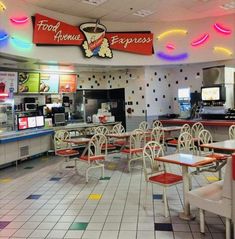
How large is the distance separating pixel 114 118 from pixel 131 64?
90.0 inches

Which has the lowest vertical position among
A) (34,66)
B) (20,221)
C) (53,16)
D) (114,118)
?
(20,221)

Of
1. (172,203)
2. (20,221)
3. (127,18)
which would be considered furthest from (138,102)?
(20,221)

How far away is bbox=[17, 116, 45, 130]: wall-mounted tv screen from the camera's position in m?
7.69

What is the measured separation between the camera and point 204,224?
3299mm

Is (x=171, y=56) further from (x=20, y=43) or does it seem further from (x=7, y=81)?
(x=7, y=81)

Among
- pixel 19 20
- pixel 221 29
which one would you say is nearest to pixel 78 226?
pixel 19 20

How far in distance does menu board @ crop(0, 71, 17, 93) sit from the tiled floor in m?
2.55

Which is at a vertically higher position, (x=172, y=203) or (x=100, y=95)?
(x=100, y=95)

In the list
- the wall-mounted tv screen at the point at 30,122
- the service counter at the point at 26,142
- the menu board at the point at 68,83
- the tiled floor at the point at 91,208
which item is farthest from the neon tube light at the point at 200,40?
the wall-mounted tv screen at the point at 30,122

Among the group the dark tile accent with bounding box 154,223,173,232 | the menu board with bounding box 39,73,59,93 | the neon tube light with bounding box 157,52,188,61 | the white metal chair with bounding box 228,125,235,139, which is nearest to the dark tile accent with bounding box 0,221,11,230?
the dark tile accent with bounding box 154,223,173,232

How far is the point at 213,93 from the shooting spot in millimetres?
8305

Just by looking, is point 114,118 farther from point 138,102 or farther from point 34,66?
point 34,66

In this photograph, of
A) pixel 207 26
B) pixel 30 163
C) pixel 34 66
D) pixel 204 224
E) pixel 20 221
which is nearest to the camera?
pixel 204 224

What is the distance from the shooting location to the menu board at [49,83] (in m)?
8.88
